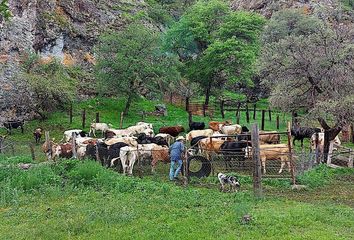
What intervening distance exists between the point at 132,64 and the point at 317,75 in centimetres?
1794

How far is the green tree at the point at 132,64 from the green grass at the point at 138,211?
793 inches

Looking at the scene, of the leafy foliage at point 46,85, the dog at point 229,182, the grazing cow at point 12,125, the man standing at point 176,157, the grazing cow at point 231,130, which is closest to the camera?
the dog at point 229,182

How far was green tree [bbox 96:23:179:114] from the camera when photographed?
3634 centimetres

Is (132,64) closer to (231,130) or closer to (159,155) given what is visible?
(231,130)

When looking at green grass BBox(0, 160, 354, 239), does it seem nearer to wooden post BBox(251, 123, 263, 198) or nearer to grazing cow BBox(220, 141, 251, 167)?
wooden post BBox(251, 123, 263, 198)

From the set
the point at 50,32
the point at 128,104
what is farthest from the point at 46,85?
the point at 50,32

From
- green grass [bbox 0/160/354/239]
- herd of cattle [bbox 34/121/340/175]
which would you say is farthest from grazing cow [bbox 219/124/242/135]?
green grass [bbox 0/160/354/239]

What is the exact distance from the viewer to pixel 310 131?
2858cm

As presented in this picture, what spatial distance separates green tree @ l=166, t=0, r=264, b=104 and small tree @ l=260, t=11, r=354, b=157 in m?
17.4

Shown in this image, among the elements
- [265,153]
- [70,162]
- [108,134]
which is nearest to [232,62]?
[108,134]

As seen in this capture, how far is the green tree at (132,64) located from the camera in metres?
36.3

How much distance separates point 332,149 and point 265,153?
209 inches

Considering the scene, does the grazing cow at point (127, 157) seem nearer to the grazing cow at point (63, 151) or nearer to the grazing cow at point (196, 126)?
the grazing cow at point (63, 151)

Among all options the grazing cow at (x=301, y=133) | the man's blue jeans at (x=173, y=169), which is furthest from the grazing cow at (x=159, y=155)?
the grazing cow at (x=301, y=133)
